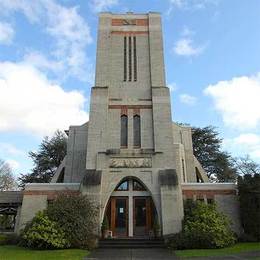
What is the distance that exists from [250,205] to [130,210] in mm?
8131

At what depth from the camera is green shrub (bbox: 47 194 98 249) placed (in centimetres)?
1848

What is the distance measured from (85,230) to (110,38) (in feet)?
54.5

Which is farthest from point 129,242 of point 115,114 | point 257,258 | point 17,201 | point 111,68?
point 111,68

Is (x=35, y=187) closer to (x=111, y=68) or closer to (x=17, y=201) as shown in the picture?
(x=17, y=201)

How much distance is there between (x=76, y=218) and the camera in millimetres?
18938

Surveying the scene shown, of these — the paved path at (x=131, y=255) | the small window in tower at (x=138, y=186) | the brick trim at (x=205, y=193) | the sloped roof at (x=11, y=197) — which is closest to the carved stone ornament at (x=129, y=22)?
the small window in tower at (x=138, y=186)

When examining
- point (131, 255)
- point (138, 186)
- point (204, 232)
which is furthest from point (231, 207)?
point (131, 255)

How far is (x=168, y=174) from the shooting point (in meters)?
22.5

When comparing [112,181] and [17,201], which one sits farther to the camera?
[17,201]

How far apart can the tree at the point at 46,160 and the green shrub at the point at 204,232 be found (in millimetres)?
26252

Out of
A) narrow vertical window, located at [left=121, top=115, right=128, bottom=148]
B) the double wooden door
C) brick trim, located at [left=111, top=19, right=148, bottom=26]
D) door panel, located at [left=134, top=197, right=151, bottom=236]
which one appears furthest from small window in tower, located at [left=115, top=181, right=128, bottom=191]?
brick trim, located at [left=111, top=19, right=148, bottom=26]

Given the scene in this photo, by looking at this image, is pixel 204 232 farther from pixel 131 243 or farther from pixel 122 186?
pixel 122 186

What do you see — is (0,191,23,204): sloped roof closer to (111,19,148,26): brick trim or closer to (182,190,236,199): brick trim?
(182,190,236,199): brick trim

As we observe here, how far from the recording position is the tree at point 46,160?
42656mm
